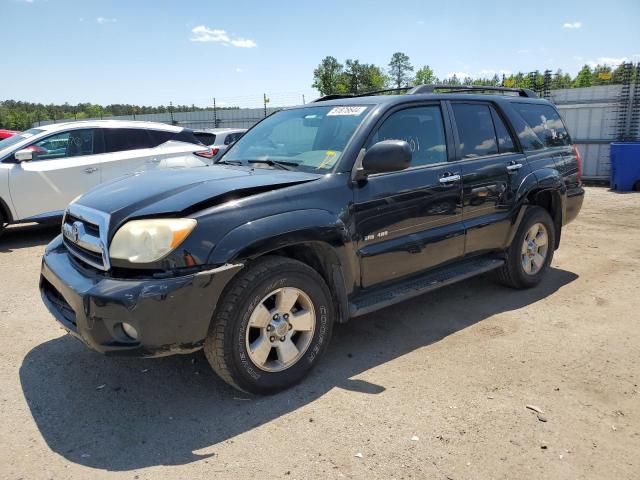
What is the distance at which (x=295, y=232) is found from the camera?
10.1 ft

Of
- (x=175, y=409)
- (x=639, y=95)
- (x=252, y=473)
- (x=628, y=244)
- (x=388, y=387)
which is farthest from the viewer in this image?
(x=639, y=95)

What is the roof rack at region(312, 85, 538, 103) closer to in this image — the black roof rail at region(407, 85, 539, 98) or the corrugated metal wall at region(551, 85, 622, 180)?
the black roof rail at region(407, 85, 539, 98)

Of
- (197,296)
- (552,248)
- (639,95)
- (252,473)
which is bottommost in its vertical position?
(252,473)

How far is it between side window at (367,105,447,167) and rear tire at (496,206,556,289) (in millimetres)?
1353

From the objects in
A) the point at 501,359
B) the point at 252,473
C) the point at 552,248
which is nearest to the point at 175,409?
the point at 252,473

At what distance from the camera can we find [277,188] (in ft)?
10.4

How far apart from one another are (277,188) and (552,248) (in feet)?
11.3

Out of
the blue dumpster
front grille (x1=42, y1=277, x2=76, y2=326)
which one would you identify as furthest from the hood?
the blue dumpster

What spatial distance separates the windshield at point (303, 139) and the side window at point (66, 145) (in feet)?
14.4

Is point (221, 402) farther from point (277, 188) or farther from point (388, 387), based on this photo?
point (277, 188)

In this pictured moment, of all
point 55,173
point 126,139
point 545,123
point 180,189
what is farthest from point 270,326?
point 126,139

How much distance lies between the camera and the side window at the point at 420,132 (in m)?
3.83

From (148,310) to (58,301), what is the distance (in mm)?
937

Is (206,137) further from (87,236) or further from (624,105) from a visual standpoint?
(624,105)
